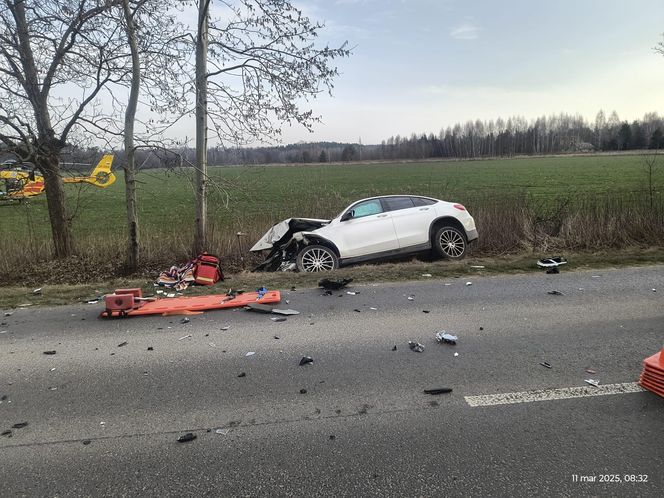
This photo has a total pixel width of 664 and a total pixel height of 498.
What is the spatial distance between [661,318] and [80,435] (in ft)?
19.8

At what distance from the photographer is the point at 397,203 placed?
995 centimetres

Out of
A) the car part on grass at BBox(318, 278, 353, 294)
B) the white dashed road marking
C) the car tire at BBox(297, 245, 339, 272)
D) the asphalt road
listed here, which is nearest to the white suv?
the car tire at BBox(297, 245, 339, 272)

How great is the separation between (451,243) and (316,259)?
3.04m

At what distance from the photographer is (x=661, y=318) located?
526 cm

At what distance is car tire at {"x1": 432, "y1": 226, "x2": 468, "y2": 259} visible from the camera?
984 centimetres

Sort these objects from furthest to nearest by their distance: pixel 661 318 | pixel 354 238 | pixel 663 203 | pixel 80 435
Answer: pixel 663 203
pixel 354 238
pixel 661 318
pixel 80 435

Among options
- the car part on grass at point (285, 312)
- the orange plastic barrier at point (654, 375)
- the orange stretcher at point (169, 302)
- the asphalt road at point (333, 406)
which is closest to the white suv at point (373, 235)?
the orange stretcher at point (169, 302)

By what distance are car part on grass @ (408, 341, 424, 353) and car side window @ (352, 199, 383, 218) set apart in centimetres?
525

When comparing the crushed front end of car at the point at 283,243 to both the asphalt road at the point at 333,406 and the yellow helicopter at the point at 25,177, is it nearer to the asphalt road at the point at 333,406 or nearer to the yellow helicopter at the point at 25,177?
the yellow helicopter at the point at 25,177

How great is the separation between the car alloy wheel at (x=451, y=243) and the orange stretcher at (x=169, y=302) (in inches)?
175

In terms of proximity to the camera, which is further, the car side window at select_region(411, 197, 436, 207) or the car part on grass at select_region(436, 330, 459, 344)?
the car side window at select_region(411, 197, 436, 207)

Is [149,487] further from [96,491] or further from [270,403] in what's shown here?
[270,403]

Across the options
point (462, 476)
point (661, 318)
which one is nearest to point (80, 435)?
point (462, 476)

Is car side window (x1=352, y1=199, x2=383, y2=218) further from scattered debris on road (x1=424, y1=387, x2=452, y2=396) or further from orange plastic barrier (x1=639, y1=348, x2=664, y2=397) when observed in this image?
orange plastic barrier (x1=639, y1=348, x2=664, y2=397)
